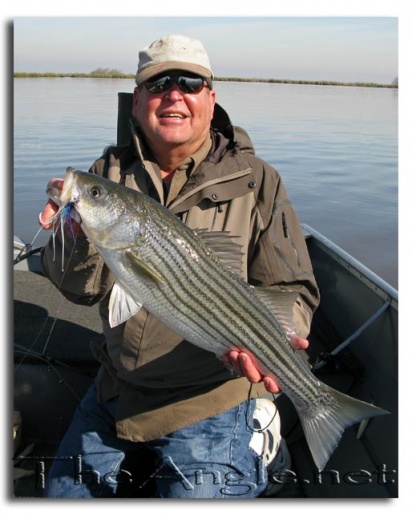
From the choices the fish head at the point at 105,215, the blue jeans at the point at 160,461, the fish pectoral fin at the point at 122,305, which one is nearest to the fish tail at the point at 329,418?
the blue jeans at the point at 160,461

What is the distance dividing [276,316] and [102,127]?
1752 cm

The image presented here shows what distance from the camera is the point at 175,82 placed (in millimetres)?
3402

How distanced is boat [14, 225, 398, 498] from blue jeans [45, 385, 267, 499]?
61cm

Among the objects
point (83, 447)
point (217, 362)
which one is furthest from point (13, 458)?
point (217, 362)

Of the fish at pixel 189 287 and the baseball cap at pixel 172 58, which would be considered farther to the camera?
the baseball cap at pixel 172 58

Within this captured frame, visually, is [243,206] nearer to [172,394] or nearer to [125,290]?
[125,290]

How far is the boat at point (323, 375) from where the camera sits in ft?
12.6

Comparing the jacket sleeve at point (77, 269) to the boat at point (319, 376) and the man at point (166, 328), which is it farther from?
the boat at point (319, 376)

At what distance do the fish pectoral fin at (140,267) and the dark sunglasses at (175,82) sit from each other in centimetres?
120

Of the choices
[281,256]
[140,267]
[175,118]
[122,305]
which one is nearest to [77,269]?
[122,305]

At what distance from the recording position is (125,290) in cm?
288

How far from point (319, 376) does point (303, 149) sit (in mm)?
16659

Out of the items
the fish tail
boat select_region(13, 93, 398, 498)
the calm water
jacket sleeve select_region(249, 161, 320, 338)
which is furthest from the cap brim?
the calm water

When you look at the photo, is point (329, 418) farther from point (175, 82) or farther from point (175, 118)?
point (175, 82)
